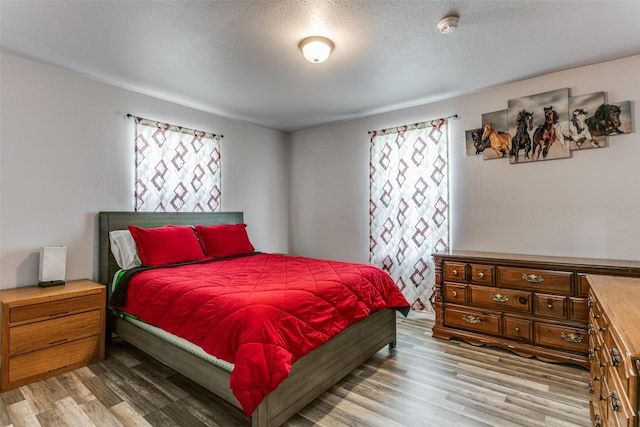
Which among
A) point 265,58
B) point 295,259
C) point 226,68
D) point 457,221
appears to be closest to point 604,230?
point 457,221

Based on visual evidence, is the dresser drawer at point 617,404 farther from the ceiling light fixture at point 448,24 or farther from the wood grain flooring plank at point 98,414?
the wood grain flooring plank at point 98,414

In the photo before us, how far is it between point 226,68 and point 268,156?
207cm

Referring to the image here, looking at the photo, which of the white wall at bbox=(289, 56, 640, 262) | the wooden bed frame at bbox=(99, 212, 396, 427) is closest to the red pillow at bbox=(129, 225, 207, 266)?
the wooden bed frame at bbox=(99, 212, 396, 427)

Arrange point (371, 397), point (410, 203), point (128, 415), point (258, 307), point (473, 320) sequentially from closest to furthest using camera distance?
point (258, 307)
point (128, 415)
point (371, 397)
point (473, 320)
point (410, 203)

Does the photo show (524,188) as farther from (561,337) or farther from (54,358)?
(54,358)

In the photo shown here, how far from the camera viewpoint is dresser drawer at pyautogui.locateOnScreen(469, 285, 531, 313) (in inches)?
104

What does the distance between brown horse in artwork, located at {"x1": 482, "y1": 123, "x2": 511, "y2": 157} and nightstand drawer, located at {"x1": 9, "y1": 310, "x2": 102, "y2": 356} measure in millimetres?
4020

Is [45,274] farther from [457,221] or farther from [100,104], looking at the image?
[457,221]

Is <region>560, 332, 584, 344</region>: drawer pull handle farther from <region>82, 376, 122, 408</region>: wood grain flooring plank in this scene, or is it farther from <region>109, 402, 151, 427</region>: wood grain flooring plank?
<region>82, 376, 122, 408</region>: wood grain flooring plank

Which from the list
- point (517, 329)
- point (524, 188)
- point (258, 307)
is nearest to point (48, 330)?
point (258, 307)

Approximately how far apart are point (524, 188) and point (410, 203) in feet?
3.86

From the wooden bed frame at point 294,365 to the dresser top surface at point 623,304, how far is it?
4.81 feet

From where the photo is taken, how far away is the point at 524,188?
3.09 metres

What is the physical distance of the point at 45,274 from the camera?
8.27ft
